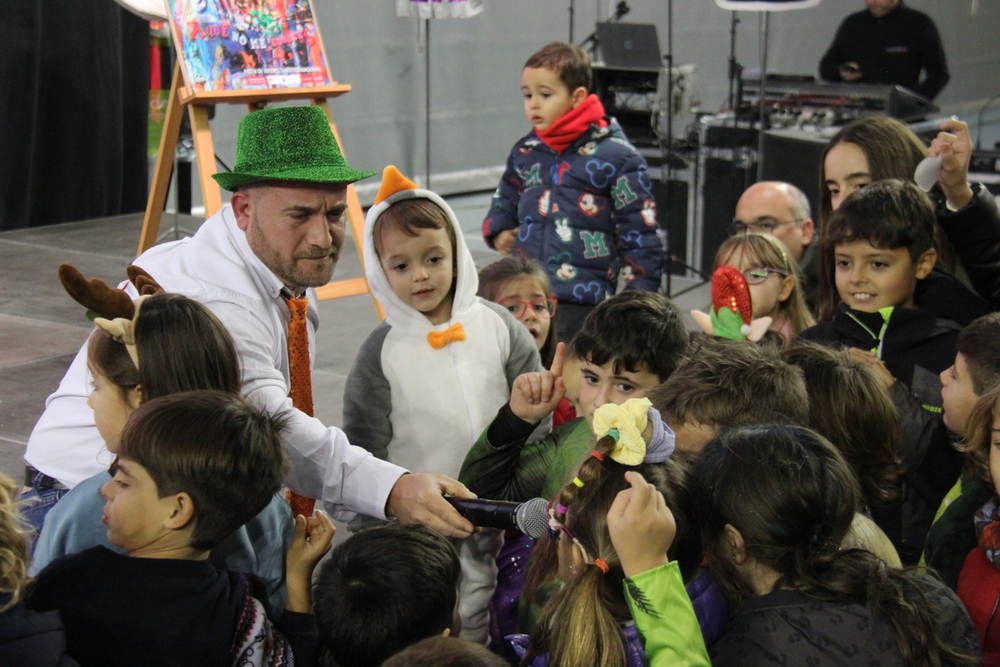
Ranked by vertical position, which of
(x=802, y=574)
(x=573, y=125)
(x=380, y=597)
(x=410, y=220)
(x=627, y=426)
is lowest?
(x=380, y=597)

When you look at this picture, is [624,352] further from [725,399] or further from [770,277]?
[770,277]

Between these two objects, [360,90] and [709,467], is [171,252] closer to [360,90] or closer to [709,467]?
[709,467]

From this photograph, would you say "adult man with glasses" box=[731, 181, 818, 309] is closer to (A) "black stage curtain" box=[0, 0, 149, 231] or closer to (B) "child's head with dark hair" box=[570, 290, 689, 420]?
(B) "child's head with dark hair" box=[570, 290, 689, 420]

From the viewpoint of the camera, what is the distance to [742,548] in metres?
1.60

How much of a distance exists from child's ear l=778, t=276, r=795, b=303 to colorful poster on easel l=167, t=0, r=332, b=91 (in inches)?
99.5

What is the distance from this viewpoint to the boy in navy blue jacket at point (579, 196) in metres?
3.92

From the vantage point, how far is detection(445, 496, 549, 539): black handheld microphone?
1726 millimetres

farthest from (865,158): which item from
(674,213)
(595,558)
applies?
(674,213)

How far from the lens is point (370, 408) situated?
250 centimetres

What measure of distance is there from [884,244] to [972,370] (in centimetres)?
56

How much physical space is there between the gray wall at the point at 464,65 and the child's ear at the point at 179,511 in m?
6.54

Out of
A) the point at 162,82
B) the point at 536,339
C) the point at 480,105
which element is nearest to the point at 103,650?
the point at 536,339

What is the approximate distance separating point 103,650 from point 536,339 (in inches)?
69.0

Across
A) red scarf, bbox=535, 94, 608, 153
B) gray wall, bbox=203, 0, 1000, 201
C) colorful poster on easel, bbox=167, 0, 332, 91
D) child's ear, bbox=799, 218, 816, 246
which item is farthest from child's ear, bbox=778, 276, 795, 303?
gray wall, bbox=203, 0, 1000, 201
